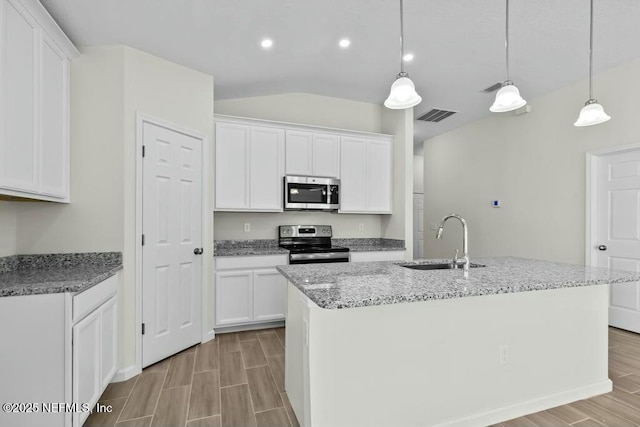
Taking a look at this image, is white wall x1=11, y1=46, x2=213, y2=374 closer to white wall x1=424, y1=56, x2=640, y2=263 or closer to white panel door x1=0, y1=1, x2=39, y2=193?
white panel door x1=0, y1=1, x2=39, y2=193

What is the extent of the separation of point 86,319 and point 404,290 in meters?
1.81

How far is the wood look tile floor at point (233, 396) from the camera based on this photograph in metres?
1.99

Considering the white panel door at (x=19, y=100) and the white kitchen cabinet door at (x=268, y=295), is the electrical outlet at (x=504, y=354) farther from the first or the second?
the white panel door at (x=19, y=100)

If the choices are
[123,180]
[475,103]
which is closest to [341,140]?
[475,103]

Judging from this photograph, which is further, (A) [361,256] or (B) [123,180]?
(A) [361,256]

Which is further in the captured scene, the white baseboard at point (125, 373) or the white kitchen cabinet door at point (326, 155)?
the white kitchen cabinet door at point (326, 155)

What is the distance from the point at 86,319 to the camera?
190cm

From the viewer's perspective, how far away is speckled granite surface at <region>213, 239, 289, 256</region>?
359cm

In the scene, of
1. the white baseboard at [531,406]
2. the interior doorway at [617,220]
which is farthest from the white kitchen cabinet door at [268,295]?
the interior doorway at [617,220]

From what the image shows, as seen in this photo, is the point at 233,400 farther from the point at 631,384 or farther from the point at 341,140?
the point at 341,140

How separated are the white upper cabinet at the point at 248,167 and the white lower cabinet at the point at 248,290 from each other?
0.66 metres

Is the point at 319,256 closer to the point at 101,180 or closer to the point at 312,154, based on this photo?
the point at 312,154

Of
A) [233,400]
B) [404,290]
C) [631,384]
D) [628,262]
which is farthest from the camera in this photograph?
[628,262]

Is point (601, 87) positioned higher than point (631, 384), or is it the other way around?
point (601, 87)
